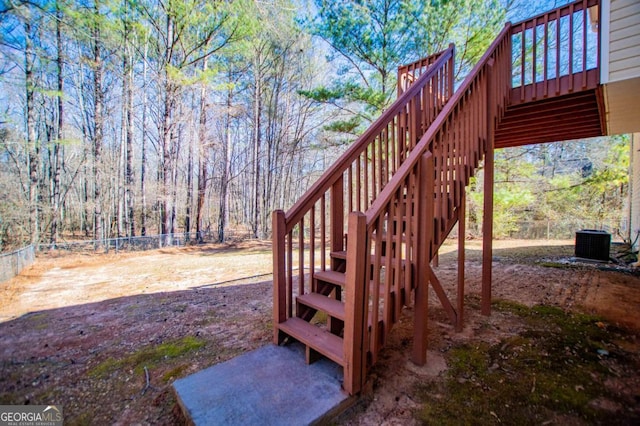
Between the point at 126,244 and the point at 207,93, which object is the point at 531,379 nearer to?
the point at 126,244

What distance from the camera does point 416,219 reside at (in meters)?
1.97

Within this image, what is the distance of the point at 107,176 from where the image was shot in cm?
1005

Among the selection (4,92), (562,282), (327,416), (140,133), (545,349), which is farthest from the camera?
(140,133)

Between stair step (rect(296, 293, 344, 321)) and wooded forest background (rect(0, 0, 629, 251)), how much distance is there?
7.49 metres

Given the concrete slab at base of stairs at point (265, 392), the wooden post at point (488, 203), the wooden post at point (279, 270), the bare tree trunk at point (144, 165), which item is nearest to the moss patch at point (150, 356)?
the concrete slab at base of stairs at point (265, 392)

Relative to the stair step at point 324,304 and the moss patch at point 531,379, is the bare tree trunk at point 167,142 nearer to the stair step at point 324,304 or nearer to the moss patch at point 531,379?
the stair step at point 324,304

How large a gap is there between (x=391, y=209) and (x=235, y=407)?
152 cm

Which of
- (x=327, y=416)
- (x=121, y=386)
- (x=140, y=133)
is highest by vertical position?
(x=140, y=133)

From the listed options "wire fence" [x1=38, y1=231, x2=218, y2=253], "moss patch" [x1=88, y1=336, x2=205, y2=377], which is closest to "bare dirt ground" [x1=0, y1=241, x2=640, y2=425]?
"moss patch" [x1=88, y1=336, x2=205, y2=377]

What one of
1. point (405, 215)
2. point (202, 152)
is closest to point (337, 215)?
point (405, 215)

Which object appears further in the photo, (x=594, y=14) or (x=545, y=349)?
(x=594, y=14)

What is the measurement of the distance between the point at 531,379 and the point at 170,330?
10.8 feet

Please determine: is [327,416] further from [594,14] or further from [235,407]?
[594,14]

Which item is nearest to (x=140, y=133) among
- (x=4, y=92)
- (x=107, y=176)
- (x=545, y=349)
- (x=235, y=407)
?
(x=107, y=176)
